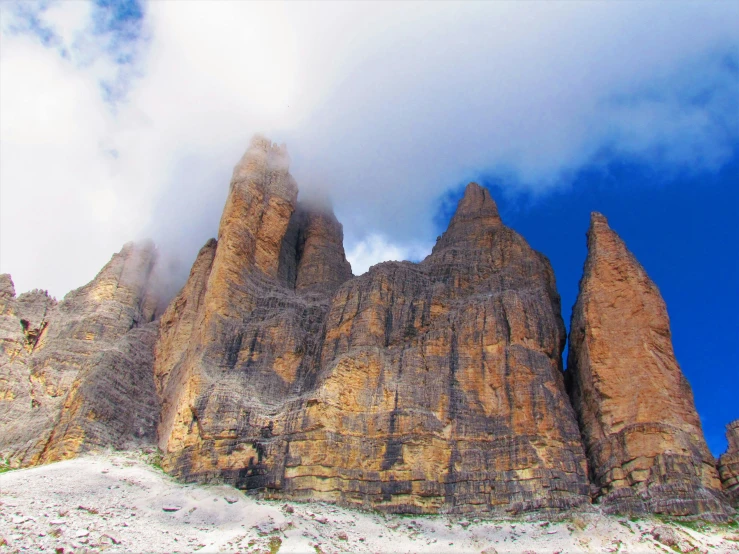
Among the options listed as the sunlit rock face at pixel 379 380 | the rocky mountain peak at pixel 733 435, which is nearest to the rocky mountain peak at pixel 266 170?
the sunlit rock face at pixel 379 380

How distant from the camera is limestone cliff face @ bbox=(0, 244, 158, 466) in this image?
5828 centimetres

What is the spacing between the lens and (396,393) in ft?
179

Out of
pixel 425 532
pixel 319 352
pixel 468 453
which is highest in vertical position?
pixel 319 352

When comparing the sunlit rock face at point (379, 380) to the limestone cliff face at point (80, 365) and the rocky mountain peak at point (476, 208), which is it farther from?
the limestone cliff face at point (80, 365)

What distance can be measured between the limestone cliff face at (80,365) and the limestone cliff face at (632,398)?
39.3m

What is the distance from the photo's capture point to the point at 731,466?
49094mm

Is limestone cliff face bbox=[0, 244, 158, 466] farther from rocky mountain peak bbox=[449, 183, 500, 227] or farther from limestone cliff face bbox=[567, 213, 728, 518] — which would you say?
limestone cliff face bbox=[567, 213, 728, 518]

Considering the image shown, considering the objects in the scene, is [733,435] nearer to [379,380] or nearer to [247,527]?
[379,380]

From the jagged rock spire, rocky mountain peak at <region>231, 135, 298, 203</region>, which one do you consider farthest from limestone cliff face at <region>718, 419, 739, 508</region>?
rocky mountain peak at <region>231, 135, 298, 203</region>

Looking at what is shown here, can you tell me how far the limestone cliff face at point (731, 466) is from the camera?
1885 inches

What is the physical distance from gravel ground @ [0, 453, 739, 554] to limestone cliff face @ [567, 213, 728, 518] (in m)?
3.16

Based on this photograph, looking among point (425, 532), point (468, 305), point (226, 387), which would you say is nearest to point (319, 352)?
point (226, 387)

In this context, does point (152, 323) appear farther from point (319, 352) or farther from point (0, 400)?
point (319, 352)

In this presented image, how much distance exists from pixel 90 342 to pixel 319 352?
99.2 ft
